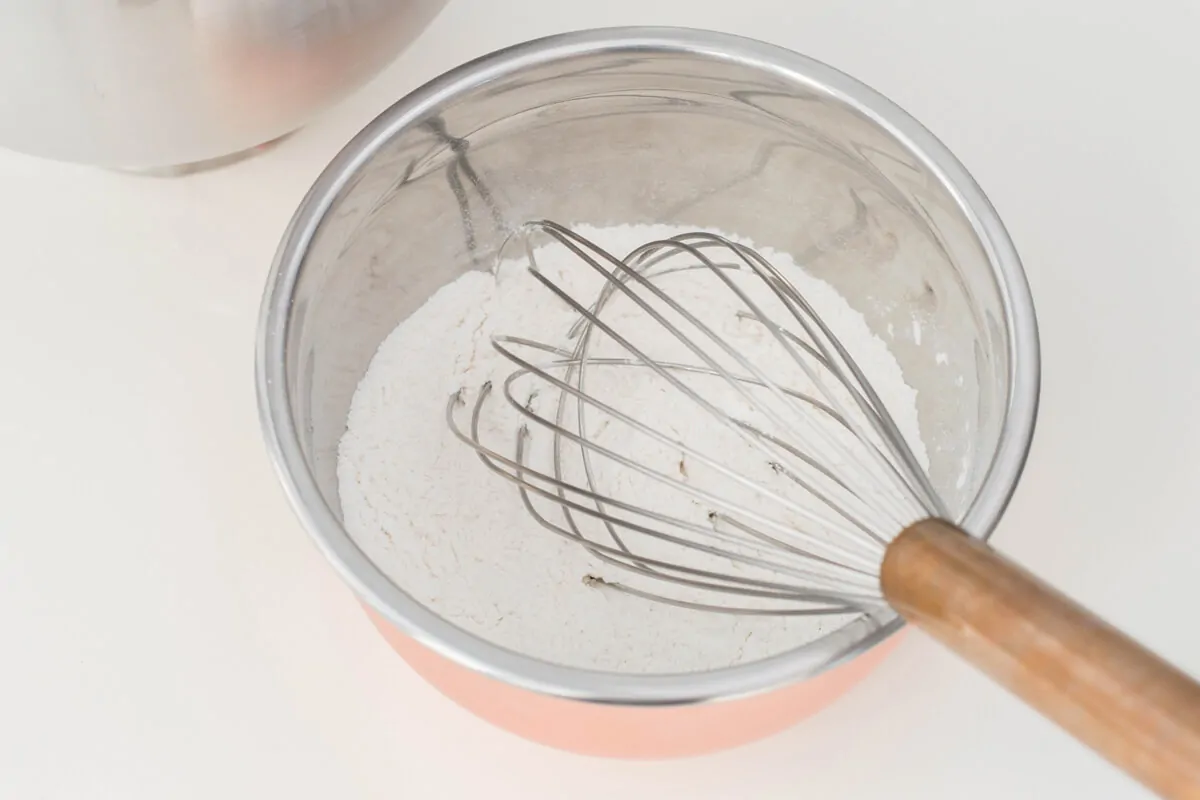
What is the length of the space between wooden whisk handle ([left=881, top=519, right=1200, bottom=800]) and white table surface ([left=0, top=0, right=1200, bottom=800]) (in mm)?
189

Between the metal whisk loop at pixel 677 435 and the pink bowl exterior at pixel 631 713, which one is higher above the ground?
the metal whisk loop at pixel 677 435

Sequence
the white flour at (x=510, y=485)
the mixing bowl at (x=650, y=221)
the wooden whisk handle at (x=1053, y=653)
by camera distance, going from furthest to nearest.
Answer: the white flour at (x=510, y=485) → the mixing bowl at (x=650, y=221) → the wooden whisk handle at (x=1053, y=653)

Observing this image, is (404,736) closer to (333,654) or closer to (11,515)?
(333,654)

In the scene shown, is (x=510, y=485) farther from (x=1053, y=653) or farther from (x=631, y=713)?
(x=1053, y=653)

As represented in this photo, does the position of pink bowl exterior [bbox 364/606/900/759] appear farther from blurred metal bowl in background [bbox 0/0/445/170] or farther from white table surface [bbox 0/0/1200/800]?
blurred metal bowl in background [bbox 0/0/445/170]

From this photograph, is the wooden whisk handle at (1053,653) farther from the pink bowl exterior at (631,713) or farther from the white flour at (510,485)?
the white flour at (510,485)

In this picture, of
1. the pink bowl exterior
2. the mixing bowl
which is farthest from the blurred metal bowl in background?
the pink bowl exterior

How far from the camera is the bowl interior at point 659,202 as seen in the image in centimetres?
51

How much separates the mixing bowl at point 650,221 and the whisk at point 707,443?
0.03 metres

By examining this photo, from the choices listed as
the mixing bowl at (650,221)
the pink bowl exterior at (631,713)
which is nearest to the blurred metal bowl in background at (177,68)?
the mixing bowl at (650,221)

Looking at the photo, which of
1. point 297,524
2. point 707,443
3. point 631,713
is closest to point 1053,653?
point 631,713

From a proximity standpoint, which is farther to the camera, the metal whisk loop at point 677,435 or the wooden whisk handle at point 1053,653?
the metal whisk loop at point 677,435

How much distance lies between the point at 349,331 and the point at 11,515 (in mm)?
196

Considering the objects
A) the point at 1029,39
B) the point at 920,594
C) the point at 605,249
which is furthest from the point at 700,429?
the point at 1029,39
